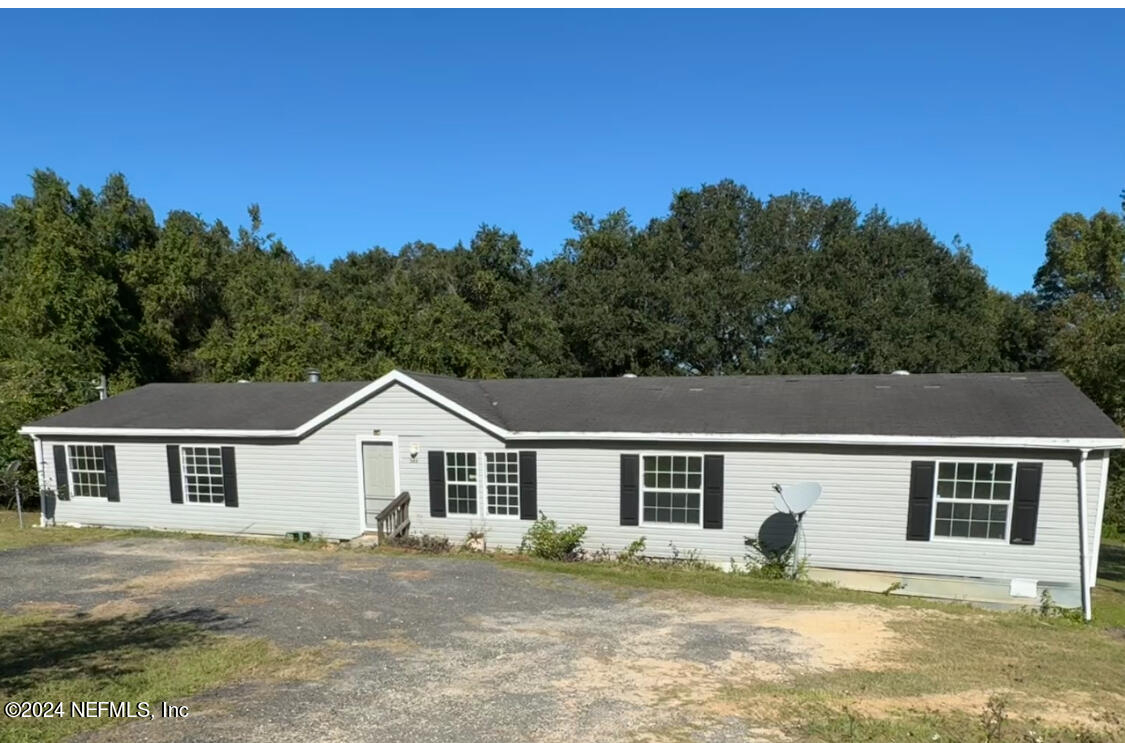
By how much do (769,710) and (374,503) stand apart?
1009 centimetres

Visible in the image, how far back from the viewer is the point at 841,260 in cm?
2977

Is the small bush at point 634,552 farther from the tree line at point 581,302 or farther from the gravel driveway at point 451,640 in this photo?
the tree line at point 581,302

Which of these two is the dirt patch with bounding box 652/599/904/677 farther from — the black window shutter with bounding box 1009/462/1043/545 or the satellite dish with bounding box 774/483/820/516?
the black window shutter with bounding box 1009/462/1043/545

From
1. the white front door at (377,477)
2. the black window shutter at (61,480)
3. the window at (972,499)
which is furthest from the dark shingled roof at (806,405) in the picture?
the black window shutter at (61,480)

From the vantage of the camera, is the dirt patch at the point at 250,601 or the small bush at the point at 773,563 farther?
the small bush at the point at 773,563

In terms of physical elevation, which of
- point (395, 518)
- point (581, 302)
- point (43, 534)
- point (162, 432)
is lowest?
point (43, 534)

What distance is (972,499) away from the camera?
10.7 metres

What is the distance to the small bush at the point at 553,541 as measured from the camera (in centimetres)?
1216

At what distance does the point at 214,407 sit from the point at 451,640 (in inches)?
447

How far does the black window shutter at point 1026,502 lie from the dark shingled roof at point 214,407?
1311 centimetres

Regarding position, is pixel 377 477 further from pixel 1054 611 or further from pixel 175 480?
pixel 1054 611

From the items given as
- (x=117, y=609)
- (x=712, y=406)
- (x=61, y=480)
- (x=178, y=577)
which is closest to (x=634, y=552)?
(x=712, y=406)

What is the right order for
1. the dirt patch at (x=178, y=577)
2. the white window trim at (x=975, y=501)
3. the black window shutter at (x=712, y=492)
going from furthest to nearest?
the black window shutter at (x=712, y=492) → the white window trim at (x=975, y=501) → the dirt patch at (x=178, y=577)

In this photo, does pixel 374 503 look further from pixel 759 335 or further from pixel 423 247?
pixel 423 247
